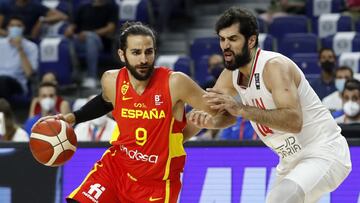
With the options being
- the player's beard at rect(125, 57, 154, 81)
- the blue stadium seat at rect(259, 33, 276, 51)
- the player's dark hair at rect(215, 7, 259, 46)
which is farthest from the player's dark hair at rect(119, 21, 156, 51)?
the blue stadium seat at rect(259, 33, 276, 51)

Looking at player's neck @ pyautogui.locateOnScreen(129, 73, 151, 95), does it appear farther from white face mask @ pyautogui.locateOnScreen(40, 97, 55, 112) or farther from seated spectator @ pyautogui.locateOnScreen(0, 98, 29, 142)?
white face mask @ pyautogui.locateOnScreen(40, 97, 55, 112)

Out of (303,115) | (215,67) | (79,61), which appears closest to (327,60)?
(215,67)

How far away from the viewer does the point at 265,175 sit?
8078 millimetres

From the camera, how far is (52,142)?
258 inches

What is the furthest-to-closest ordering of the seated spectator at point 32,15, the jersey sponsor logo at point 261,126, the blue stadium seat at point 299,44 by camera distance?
the seated spectator at point 32,15 < the blue stadium seat at point 299,44 < the jersey sponsor logo at point 261,126

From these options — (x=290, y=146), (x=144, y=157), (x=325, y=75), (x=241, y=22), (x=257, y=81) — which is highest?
(x=241, y=22)

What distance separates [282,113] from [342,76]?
5170 millimetres

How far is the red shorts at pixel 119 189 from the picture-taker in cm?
635

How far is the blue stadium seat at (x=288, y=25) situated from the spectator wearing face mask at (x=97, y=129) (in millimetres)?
3911

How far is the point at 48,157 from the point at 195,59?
652cm

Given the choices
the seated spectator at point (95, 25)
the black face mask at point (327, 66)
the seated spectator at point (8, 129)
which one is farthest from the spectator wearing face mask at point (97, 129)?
the seated spectator at point (95, 25)

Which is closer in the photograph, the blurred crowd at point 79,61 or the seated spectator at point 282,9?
the blurred crowd at point 79,61

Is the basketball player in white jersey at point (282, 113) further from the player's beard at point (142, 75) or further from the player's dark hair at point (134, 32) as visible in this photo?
the player's dark hair at point (134, 32)

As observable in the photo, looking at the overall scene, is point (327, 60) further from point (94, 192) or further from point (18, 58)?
point (94, 192)
